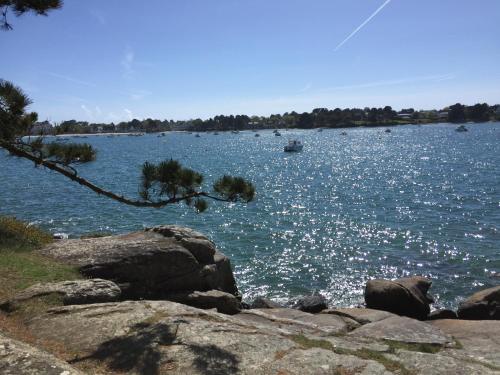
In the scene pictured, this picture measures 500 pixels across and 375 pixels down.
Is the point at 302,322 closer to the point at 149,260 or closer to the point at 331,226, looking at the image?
the point at 149,260

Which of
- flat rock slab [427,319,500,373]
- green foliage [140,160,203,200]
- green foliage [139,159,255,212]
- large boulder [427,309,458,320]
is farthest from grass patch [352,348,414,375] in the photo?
large boulder [427,309,458,320]

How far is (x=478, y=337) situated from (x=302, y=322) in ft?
15.7

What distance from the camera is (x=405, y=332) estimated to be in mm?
11336

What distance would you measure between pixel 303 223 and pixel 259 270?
11.3 m

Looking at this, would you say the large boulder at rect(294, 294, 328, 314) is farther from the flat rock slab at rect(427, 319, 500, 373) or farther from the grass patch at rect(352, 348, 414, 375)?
the grass patch at rect(352, 348, 414, 375)

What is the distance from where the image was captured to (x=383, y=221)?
33438mm

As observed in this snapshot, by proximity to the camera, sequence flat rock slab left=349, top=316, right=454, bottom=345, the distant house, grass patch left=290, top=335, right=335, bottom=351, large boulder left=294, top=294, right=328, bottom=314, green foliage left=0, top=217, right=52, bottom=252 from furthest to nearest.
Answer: large boulder left=294, top=294, right=328, bottom=314, green foliage left=0, top=217, right=52, bottom=252, the distant house, flat rock slab left=349, top=316, right=454, bottom=345, grass patch left=290, top=335, right=335, bottom=351

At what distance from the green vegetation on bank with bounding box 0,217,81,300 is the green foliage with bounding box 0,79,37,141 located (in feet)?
11.2

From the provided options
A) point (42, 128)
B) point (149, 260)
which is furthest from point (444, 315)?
point (42, 128)

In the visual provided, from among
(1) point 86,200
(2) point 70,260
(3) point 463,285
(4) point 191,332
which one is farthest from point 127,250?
(1) point 86,200

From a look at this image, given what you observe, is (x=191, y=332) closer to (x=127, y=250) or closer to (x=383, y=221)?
(x=127, y=250)

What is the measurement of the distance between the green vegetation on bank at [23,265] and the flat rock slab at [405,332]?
25.4 feet

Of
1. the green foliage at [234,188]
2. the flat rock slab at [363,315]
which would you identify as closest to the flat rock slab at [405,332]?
the flat rock slab at [363,315]

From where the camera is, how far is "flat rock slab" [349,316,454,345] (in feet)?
34.9
